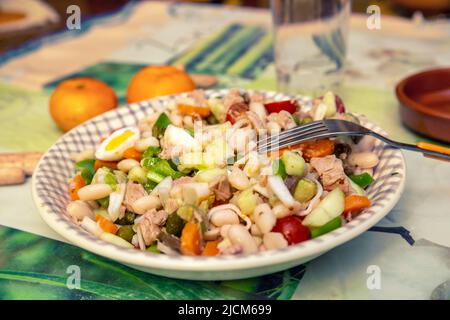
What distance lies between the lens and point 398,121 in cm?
164

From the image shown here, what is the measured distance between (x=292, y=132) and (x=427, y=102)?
2.08ft

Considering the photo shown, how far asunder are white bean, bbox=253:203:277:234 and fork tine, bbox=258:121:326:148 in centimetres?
20

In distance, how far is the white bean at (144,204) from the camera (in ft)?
3.53

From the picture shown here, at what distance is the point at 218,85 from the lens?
196 centimetres

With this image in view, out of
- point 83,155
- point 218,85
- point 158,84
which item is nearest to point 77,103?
point 158,84

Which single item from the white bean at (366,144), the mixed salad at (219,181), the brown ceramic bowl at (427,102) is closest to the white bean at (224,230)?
the mixed salad at (219,181)

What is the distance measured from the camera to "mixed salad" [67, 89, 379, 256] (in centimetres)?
100

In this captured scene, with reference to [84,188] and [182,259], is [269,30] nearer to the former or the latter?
[84,188]

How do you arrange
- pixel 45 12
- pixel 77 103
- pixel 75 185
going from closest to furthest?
pixel 75 185 < pixel 77 103 < pixel 45 12

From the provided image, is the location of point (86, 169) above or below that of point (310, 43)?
below

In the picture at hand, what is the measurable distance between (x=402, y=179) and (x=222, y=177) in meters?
0.34

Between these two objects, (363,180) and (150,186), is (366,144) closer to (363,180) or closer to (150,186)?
(363,180)

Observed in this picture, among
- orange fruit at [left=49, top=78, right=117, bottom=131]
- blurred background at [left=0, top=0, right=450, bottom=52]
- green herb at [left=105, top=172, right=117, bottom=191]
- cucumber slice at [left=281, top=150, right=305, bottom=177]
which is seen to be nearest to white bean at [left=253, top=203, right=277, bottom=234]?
cucumber slice at [left=281, top=150, right=305, bottom=177]
